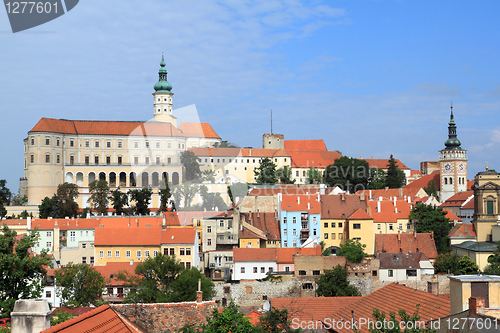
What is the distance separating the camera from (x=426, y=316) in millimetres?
17391

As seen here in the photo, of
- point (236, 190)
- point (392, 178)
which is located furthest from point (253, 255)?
point (392, 178)

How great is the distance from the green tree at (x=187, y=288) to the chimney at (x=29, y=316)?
25476 millimetres

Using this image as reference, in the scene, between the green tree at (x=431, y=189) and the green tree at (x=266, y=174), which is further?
the green tree at (x=431, y=189)

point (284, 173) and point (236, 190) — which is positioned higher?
point (284, 173)

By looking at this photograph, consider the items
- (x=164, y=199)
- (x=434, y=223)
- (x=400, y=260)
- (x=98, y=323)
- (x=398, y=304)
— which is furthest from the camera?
(x=164, y=199)

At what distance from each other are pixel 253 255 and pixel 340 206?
→ 44.1ft

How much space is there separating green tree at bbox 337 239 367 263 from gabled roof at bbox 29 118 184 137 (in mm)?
62881

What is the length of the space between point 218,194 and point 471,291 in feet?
248

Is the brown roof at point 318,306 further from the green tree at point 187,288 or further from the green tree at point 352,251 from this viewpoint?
the green tree at point 352,251

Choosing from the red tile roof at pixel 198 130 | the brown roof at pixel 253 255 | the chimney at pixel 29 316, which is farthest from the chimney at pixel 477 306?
the red tile roof at pixel 198 130

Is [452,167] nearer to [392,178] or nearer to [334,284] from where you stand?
[392,178]

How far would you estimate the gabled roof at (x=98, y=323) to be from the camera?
483 inches

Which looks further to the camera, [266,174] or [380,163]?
[380,163]

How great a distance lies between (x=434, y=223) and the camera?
5750cm
